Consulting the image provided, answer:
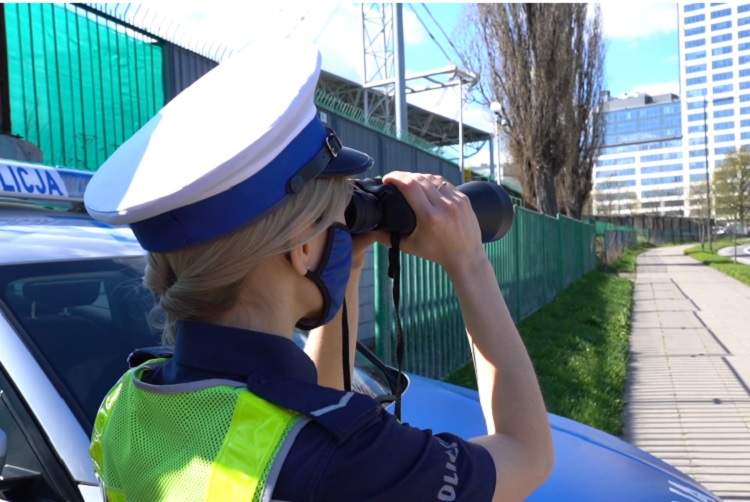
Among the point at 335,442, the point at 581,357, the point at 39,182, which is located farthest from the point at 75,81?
the point at 581,357

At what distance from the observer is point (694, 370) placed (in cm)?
755

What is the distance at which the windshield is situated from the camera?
5.55 feet

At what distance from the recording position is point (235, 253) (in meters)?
0.96

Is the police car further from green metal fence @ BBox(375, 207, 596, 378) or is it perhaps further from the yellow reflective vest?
green metal fence @ BBox(375, 207, 596, 378)

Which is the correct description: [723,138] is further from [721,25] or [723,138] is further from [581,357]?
[581,357]

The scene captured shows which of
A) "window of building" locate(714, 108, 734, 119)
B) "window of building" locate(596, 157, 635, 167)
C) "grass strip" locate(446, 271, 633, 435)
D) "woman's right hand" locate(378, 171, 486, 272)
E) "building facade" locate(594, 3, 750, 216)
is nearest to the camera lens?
"woman's right hand" locate(378, 171, 486, 272)

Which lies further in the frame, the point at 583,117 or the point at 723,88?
the point at 723,88

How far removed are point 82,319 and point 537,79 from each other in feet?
55.6

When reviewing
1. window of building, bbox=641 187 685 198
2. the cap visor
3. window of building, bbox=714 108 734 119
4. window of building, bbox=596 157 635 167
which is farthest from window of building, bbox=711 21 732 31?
the cap visor

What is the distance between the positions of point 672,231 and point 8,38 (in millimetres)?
66482

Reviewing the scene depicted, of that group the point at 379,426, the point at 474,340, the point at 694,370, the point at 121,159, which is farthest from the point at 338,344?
the point at 694,370

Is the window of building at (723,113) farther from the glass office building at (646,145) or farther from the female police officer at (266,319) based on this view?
the female police officer at (266,319)

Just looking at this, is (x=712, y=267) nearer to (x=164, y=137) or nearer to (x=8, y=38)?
(x=8, y=38)

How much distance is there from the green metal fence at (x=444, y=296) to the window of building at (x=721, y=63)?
4935 inches
